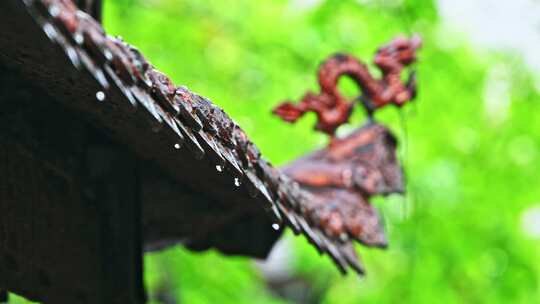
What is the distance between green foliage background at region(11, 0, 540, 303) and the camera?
8.18 metres

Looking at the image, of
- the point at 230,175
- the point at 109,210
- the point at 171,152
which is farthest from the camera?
the point at 109,210

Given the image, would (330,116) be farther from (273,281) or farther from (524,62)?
(273,281)

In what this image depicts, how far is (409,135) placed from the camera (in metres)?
9.23

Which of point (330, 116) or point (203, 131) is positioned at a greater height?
point (330, 116)

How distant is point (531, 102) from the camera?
9180mm

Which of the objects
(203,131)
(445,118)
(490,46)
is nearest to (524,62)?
(490,46)

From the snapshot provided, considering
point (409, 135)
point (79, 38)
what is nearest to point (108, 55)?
point (79, 38)

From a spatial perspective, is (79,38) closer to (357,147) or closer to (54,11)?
(54,11)

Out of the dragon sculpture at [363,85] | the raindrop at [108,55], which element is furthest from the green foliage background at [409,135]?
the raindrop at [108,55]

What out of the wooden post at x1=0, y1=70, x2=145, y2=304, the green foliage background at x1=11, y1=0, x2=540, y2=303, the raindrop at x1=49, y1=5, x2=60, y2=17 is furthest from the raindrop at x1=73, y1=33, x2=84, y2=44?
the green foliage background at x1=11, y1=0, x2=540, y2=303

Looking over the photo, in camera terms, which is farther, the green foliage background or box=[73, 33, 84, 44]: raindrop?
the green foliage background

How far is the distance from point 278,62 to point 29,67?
7.18 meters

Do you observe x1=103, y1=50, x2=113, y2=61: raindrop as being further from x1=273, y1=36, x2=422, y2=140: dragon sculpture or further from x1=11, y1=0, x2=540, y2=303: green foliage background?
x1=11, y1=0, x2=540, y2=303: green foliage background

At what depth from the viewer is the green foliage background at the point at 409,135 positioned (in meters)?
8.18
